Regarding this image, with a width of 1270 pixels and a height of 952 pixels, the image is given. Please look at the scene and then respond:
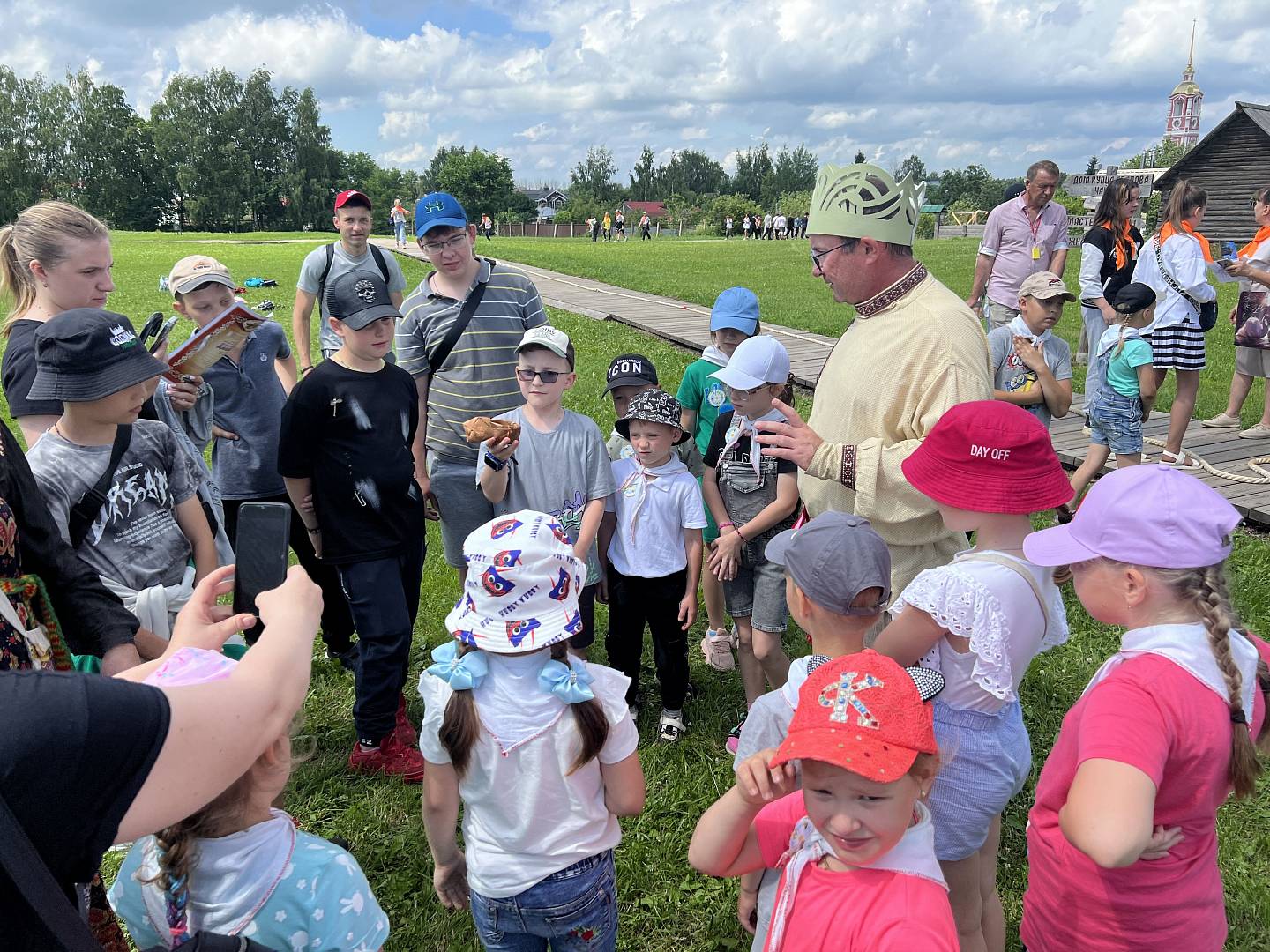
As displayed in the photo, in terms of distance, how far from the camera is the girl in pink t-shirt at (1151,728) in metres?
1.65

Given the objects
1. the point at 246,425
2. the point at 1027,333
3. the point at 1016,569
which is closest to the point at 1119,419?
the point at 1027,333

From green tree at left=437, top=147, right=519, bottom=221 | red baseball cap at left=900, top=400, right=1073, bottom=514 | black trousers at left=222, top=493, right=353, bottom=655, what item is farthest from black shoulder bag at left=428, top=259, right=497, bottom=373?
green tree at left=437, top=147, right=519, bottom=221

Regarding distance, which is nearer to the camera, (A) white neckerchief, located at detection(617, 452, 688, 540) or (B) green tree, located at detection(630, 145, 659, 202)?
(A) white neckerchief, located at detection(617, 452, 688, 540)

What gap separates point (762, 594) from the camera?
377 centimetres

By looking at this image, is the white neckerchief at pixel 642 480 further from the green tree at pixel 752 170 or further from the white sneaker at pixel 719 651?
the green tree at pixel 752 170

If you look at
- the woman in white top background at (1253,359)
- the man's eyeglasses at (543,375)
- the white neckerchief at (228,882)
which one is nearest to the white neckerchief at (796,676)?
the white neckerchief at (228,882)

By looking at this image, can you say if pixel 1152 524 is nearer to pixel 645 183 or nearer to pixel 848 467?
pixel 848 467

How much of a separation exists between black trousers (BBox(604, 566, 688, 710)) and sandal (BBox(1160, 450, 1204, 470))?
16.9 ft

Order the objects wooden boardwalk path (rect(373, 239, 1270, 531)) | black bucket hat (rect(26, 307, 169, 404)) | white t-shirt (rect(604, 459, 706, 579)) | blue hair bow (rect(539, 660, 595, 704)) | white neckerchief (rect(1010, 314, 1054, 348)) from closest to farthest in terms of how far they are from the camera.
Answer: blue hair bow (rect(539, 660, 595, 704)) < black bucket hat (rect(26, 307, 169, 404)) < white t-shirt (rect(604, 459, 706, 579)) < white neckerchief (rect(1010, 314, 1054, 348)) < wooden boardwalk path (rect(373, 239, 1270, 531))

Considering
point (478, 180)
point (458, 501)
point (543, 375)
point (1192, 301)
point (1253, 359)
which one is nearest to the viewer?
point (543, 375)

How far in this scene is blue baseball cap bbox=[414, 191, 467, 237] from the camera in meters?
4.13

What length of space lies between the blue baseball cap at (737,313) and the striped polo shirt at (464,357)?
1080 millimetres

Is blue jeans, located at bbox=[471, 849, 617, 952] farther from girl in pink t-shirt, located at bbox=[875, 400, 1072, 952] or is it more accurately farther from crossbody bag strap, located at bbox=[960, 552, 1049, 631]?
crossbody bag strap, located at bbox=[960, 552, 1049, 631]

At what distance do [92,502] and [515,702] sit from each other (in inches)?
67.8
